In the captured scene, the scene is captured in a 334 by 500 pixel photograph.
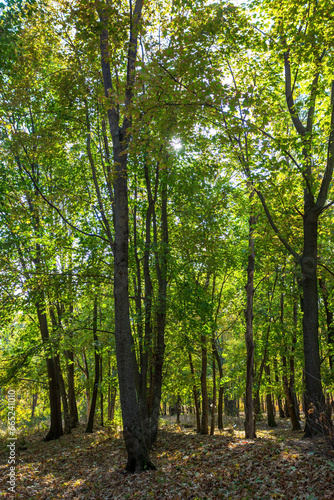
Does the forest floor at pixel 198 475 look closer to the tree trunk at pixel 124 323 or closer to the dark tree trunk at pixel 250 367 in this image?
the tree trunk at pixel 124 323

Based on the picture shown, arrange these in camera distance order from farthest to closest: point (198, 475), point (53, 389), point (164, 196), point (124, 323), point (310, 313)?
point (53, 389) → point (164, 196) → point (310, 313) → point (124, 323) → point (198, 475)

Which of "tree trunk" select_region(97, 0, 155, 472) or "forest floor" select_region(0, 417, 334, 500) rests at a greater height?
"tree trunk" select_region(97, 0, 155, 472)

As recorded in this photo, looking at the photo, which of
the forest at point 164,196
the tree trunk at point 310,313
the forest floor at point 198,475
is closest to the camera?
the forest floor at point 198,475

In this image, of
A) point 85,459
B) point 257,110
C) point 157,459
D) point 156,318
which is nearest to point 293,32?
point 257,110

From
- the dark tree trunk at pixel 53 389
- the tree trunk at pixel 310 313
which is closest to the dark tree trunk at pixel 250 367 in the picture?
the tree trunk at pixel 310 313

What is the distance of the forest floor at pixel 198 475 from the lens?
521cm

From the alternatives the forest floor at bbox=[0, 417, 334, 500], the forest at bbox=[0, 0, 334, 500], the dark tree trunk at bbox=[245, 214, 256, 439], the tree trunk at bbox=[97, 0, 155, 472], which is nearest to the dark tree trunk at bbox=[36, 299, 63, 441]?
the forest at bbox=[0, 0, 334, 500]

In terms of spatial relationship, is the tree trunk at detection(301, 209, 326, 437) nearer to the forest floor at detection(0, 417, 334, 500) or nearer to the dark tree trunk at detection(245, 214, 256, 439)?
the forest floor at detection(0, 417, 334, 500)

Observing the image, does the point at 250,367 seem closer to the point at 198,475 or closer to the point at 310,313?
the point at 310,313

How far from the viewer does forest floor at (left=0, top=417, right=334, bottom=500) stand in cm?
521

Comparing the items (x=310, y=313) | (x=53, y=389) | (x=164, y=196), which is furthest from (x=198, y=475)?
(x=53, y=389)

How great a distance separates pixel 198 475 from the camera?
21.2 feet

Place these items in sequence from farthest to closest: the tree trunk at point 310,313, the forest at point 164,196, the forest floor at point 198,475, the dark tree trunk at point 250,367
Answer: the dark tree trunk at point 250,367, the tree trunk at point 310,313, the forest at point 164,196, the forest floor at point 198,475

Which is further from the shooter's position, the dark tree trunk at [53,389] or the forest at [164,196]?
the dark tree trunk at [53,389]
